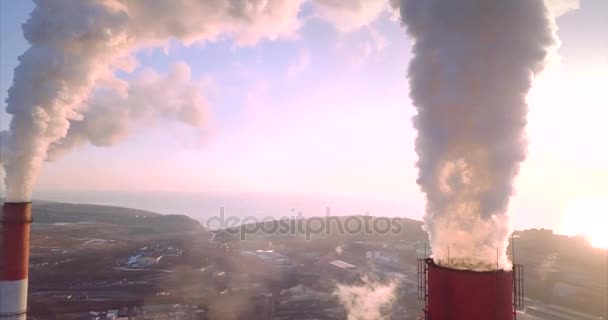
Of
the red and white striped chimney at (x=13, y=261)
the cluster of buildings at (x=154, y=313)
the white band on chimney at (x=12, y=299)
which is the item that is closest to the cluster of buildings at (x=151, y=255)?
the cluster of buildings at (x=154, y=313)

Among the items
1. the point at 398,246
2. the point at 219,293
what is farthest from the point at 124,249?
the point at 398,246

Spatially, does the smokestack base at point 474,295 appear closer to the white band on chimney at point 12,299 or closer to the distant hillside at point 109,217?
the white band on chimney at point 12,299

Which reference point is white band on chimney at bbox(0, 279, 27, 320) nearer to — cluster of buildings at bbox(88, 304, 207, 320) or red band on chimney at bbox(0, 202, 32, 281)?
red band on chimney at bbox(0, 202, 32, 281)

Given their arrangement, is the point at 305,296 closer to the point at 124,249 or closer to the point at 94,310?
the point at 94,310

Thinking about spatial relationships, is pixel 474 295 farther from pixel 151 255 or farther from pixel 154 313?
pixel 151 255

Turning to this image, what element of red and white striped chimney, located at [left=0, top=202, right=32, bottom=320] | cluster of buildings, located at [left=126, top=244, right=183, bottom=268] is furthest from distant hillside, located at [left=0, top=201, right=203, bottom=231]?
red and white striped chimney, located at [left=0, top=202, right=32, bottom=320]

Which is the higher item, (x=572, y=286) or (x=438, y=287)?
(x=438, y=287)

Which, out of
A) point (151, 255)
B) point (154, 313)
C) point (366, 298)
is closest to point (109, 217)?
point (151, 255)
